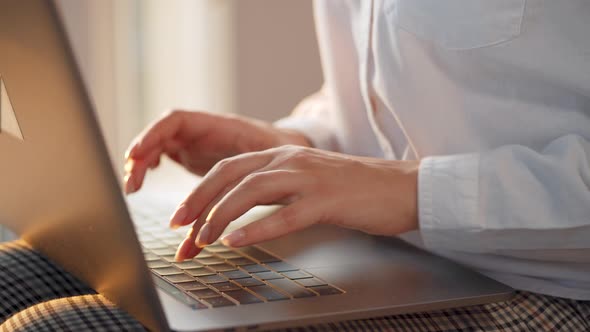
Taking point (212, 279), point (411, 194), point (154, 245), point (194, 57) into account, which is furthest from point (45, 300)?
point (194, 57)

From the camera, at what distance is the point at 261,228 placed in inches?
26.1

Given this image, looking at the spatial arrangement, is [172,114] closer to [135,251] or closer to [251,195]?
[251,195]

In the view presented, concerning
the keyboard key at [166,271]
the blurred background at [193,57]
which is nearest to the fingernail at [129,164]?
the keyboard key at [166,271]

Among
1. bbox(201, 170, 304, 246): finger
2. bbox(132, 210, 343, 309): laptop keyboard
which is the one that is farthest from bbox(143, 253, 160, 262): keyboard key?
bbox(201, 170, 304, 246): finger

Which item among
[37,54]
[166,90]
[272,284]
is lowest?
[166,90]

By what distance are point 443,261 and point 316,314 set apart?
22 cm

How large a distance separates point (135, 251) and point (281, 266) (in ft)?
0.71

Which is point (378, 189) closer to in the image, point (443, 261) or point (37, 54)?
point (443, 261)

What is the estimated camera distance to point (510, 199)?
28.5 inches

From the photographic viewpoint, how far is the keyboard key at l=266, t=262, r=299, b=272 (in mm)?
728

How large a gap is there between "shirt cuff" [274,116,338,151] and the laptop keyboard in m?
0.31

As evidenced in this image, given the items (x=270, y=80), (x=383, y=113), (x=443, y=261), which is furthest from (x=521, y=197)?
(x=270, y=80)

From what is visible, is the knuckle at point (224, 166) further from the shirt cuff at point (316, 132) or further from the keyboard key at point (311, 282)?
the shirt cuff at point (316, 132)

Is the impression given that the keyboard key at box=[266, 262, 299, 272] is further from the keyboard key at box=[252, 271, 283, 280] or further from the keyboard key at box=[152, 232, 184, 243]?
the keyboard key at box=[152, 232, 184, 243]
